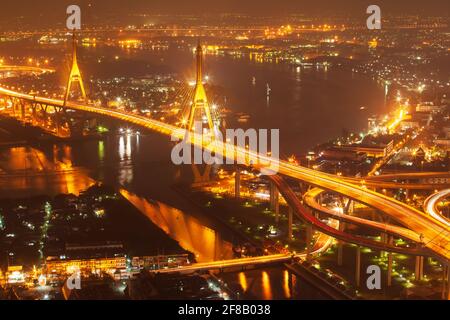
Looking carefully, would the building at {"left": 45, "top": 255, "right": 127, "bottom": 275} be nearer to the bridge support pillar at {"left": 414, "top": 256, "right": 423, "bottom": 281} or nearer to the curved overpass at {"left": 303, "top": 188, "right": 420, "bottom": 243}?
the curved overpass at {"left": 303, "top": 188, "right": 420, "bottom": 243}

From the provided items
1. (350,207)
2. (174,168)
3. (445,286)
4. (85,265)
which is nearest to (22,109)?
(174,168)

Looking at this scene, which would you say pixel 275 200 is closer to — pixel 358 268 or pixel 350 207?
pixel 350 207

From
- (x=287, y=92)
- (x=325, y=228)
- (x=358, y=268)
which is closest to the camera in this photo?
(x=358, y=268)

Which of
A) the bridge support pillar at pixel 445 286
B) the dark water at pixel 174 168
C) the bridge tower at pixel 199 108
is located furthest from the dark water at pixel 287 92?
the bridge support pillar at pixel 445 286

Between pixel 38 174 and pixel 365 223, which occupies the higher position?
pixel 365 223

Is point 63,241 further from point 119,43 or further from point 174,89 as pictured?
point 119,43
